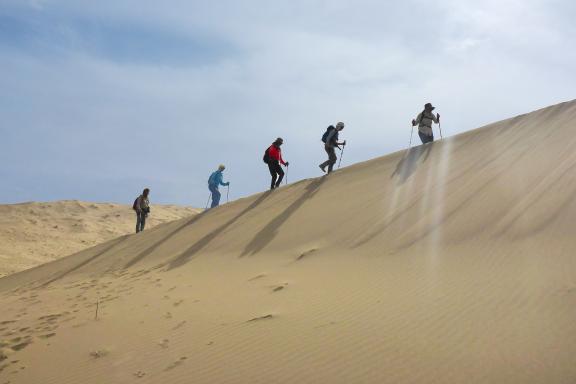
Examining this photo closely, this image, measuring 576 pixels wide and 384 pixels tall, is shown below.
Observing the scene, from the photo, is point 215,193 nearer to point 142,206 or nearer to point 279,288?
point 142,206

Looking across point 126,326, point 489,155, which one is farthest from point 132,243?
point 489,155

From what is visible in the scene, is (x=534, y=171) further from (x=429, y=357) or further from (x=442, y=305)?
(x=429, y=357)

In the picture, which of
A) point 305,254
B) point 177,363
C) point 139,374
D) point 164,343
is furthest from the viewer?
point 305,254

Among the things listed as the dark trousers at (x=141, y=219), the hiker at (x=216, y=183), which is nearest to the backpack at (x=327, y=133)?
the hiker at (x=216, y=183)

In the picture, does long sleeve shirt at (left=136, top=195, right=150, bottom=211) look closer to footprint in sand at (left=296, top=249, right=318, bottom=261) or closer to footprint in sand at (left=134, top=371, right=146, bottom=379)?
footprint in sand at (left=296, top=249, right=318, bottom=261)

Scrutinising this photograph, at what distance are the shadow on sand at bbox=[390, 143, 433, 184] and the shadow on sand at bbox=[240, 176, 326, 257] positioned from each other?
2.04m

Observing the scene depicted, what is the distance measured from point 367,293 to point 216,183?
996 centimetres

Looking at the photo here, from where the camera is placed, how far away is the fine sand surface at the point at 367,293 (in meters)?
3.47

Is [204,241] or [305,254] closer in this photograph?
[305,254]

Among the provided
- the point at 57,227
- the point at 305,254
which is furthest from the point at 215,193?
the point at 57,227

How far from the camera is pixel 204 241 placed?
10312 mm

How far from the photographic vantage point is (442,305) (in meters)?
4.14

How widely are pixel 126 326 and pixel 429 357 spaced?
3364 mm

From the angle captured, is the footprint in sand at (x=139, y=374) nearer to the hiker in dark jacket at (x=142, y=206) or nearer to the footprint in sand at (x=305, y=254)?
the footprint in sand at (x=305, y=254)
